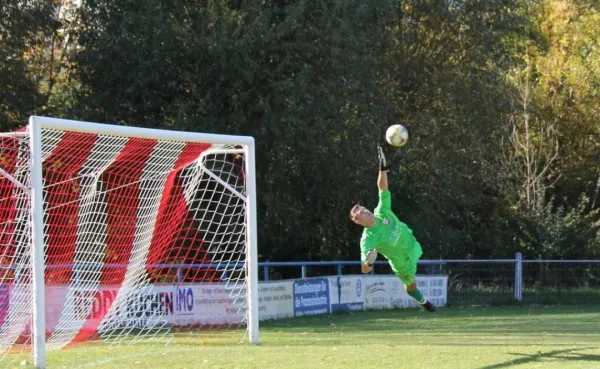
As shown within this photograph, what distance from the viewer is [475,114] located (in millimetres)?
33688

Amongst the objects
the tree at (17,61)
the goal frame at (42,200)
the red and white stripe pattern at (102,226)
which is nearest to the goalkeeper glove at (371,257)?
the goal frame at (42,200)

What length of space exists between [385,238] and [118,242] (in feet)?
18.6

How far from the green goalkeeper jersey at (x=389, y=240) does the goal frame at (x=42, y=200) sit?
2115 millimetres

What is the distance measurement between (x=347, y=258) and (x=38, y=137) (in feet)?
68.0

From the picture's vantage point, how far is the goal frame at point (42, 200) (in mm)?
11273

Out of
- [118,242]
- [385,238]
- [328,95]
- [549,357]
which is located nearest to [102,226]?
[118,242]

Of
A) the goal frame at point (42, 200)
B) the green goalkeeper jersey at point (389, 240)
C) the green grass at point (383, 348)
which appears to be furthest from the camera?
the green goalkeeper jersey at point (389, 240)

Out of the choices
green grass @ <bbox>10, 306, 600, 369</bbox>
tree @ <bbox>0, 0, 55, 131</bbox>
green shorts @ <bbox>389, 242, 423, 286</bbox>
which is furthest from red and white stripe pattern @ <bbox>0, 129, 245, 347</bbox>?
tree @ <bbox>0, 0, 55, 131</bbox>

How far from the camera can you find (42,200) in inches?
460

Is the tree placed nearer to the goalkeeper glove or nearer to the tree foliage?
the tree foliage

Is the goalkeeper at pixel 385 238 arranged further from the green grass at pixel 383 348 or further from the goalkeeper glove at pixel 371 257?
the green grass at pixel 383 348

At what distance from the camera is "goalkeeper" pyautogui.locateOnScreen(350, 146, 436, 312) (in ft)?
42.6

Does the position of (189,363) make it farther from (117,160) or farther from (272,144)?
(272,144)

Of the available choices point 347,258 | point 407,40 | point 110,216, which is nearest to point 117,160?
point 110,216
